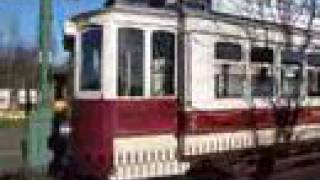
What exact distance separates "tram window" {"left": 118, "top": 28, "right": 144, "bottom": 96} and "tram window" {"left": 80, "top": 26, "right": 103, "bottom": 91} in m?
0.43

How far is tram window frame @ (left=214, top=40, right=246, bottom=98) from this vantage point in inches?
735

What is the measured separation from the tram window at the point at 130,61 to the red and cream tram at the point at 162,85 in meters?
0.02

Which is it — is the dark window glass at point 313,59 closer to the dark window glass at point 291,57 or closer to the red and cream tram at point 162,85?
the dark window glass at point 291,57

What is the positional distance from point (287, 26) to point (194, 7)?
6.88ft

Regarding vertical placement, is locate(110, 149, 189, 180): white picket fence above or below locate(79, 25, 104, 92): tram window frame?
below

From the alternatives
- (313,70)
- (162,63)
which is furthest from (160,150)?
(313,70)

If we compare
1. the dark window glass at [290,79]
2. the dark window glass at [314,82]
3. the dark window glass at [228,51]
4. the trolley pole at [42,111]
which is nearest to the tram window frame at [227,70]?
the dark window glass at [228,51]

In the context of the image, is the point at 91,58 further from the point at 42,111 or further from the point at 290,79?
the point at 290,79

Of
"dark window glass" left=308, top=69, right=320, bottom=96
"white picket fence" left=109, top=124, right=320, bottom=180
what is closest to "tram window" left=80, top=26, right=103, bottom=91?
"white picket fence" left=109, top=124, right=320, bottom=180

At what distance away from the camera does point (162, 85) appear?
57.2 ft

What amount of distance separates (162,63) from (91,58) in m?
1.57

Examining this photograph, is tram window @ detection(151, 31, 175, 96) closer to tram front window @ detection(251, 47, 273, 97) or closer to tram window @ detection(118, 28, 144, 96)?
tram window @ detection(118, 28, 144, 96)

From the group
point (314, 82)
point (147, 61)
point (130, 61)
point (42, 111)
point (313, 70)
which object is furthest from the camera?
point (314, 82)

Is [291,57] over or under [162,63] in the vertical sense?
over
